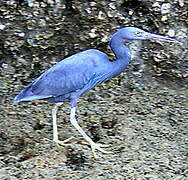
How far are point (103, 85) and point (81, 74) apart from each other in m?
0.94

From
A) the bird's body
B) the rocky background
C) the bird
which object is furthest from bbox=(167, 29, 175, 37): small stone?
the bird's body

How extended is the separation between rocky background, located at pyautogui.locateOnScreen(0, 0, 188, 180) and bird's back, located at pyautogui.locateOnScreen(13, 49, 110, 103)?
0.35 m

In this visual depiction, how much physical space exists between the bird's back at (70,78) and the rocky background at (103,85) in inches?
13.8

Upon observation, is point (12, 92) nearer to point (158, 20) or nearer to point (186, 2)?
point (158, 20)

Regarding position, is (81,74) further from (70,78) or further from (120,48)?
(120,48)

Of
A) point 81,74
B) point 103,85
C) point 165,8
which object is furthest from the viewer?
point 103,85

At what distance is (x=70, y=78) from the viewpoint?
10.8 feet

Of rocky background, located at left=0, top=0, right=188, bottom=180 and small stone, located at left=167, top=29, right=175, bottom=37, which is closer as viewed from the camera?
rocky background, located at left=0, top=0, right=188, bottom=180

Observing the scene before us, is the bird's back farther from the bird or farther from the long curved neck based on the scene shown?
the long curved neck

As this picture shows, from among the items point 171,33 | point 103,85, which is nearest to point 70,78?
point 103,85

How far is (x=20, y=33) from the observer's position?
13.9 ft

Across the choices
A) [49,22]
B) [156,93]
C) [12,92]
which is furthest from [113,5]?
[12,92]

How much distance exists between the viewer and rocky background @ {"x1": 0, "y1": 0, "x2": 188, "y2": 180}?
10.9 feet

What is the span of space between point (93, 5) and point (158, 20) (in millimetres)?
586
